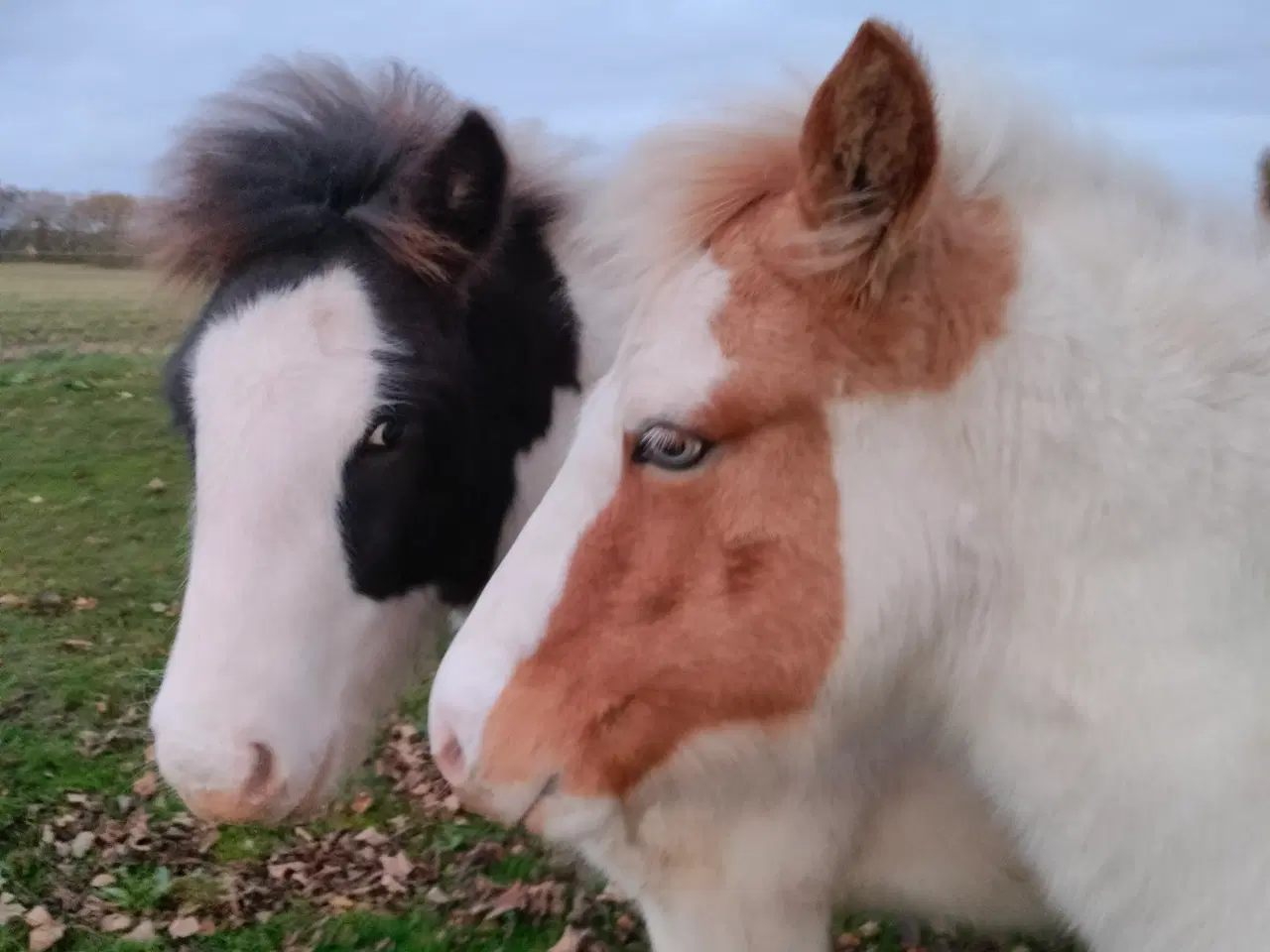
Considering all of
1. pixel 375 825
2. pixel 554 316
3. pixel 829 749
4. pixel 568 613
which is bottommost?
pixel 375 825

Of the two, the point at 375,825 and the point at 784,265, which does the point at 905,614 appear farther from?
the point at 375,825

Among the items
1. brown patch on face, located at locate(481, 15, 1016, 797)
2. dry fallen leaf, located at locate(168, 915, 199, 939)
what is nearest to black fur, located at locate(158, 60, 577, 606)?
brown patch on face, located at locate(481, 15, 1016, 797)

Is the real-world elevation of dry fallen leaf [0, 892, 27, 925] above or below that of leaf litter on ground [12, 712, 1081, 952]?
above

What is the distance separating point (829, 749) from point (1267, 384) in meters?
0.58

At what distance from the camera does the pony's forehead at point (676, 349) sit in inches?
37.6

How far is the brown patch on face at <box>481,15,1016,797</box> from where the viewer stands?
955 millimetres

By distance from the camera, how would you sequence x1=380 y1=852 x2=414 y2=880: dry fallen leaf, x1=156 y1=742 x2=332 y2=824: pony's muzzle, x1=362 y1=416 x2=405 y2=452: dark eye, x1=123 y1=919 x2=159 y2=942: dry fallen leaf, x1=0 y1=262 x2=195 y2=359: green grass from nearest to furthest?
x1=156 y1=742 x2=332 y2=824: pony's muzzle < x1=362 y1=416 x2=405 y2=452: dark eye < x1=0 y1=262 x2=195 y2=359: green grass < x1=123 y1=919 x2=159 y2=942: dry fallen leaf < x1=380 y1=852 x2=414 y2=880: dry fallen leaf

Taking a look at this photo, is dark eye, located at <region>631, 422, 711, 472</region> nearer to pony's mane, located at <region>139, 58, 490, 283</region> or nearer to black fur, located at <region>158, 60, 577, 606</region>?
black fur, located at <region>158, 60, 577, 606</region>

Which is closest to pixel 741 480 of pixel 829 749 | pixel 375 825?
pixel 829 749

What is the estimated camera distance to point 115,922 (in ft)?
7.57

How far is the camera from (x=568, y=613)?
1000 mm

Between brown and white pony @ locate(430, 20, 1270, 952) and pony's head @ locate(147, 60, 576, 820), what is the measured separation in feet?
1.38

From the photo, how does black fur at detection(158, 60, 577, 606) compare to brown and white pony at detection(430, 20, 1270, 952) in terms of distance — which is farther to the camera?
black fur at detection(158, 60, 577, 606)

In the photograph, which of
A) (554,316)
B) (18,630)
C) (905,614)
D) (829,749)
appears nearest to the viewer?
(905,614)
